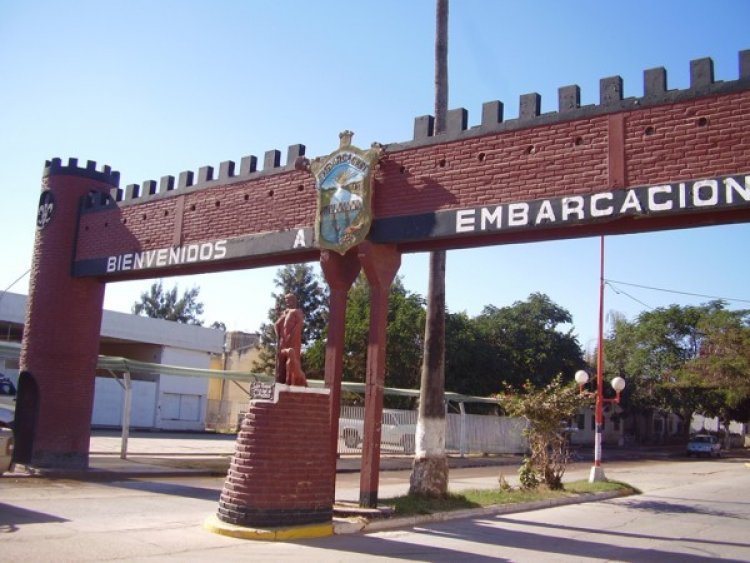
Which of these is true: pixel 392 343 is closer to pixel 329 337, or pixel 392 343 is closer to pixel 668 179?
pixel 329 337

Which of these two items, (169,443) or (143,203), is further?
(169,443)

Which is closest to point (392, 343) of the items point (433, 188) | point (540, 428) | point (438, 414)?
point (540, 428)

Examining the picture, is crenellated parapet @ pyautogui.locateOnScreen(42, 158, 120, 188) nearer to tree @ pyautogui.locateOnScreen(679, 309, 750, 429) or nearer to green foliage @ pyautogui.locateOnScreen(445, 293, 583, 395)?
Result: green foliage @ pyautogui.locateOnScreen(445, 293, 583, 395)

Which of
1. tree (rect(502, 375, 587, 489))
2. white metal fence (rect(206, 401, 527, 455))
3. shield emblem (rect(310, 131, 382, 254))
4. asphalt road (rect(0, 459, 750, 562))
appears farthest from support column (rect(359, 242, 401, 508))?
white metal fence (rect(206, 401, 527, 455))

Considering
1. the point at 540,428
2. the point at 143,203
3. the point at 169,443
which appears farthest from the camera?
the point at 169,443

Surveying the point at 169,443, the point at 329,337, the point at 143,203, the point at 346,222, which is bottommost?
the point at 169,443

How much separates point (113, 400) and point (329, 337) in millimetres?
30702

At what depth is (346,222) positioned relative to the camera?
11883mm

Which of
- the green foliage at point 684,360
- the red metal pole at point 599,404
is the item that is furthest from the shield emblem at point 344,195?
the green foliage at point 684,360

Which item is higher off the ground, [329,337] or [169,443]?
[329,337]

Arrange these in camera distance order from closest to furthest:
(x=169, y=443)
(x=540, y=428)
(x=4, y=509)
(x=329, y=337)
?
(x=4, y=509) → (x=329, y=337) → (x=540, y=428) → (x=169, y=443)

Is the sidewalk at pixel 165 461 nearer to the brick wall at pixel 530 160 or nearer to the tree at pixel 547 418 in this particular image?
the brick wall at pixel 530 160

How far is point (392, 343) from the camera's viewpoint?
40.6 m

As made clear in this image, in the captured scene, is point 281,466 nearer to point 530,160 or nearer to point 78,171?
point 530,160
